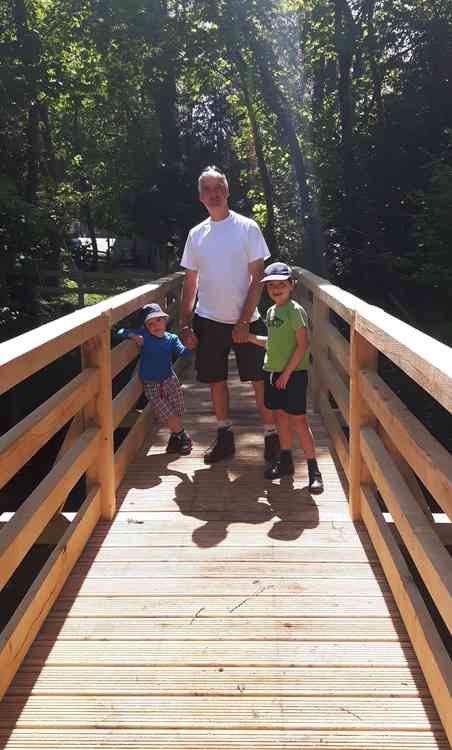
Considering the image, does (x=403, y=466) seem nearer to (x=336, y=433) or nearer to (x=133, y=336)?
(x=336, y=433)

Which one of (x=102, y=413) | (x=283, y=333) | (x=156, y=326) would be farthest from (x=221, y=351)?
(x=102, y=413)

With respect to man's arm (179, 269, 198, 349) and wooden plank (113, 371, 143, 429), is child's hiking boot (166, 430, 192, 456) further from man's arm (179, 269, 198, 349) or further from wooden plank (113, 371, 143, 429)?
man's arm (179, 269, 198, 349)

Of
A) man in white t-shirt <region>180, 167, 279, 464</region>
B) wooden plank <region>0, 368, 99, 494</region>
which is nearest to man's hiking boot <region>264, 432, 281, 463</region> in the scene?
man in white t-shirt <region>180, 167, 279, 464</region>

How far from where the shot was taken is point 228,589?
352 centimetres

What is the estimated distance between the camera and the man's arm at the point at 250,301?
5.07 m

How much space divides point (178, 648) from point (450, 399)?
4.89 feet

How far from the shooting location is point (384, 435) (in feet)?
14.1

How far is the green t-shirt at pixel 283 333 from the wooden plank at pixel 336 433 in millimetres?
656

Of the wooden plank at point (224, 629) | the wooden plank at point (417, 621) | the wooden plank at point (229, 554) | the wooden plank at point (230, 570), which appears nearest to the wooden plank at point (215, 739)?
the wooden plank at point (417, 621)

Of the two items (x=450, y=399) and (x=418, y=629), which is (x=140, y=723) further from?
(x=450, y=399)

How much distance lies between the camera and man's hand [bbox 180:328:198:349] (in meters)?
5.32

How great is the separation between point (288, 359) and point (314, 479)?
70cm

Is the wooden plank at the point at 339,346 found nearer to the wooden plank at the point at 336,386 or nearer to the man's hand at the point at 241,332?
the wooden plank at the point at 336,386

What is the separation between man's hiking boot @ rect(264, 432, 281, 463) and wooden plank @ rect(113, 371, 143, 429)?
0.91 meters
